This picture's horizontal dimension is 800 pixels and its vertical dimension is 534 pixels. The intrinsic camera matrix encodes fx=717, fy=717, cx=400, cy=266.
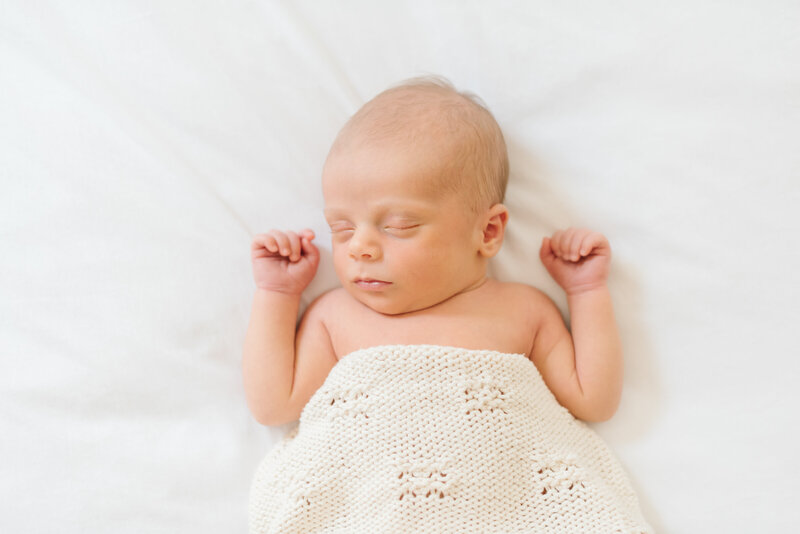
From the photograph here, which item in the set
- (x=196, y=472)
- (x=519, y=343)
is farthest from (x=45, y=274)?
(x=519, y=343)

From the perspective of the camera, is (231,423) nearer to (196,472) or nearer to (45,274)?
(196,472)

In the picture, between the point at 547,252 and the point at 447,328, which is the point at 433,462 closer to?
the point at 447,328

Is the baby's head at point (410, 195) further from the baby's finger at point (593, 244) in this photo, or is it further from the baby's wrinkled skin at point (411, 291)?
the baby's finger at point (593, 244)

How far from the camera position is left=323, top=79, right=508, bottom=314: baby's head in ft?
4.26

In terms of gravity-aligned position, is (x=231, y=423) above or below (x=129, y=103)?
below

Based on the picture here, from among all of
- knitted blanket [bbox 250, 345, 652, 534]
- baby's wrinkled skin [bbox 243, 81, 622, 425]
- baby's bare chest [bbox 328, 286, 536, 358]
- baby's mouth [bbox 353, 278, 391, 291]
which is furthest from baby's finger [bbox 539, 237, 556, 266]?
baby's mouth [bbox 353, 278, 391, 291]

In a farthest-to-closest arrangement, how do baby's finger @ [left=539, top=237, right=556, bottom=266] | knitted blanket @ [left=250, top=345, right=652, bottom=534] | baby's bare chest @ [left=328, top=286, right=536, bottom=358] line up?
baby's finger @ [left=539, top=237, right=556, bottom=266]
baby's bare chest @ [left=328, top=286, right=536, bottom=358]
knitted blanket @ [left=250, top=345, right=652, bottom=534]

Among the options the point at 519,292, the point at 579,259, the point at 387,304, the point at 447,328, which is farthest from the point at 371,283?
the point at 579,259

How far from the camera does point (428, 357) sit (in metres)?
1.29

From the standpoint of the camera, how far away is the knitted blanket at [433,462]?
125 centimetres

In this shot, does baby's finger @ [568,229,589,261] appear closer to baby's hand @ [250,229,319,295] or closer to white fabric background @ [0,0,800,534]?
white fabric background @ [0,0,800,534]

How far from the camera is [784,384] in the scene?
1350 millimetres

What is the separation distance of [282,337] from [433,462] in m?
0.38

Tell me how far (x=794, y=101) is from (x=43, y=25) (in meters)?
1.44
